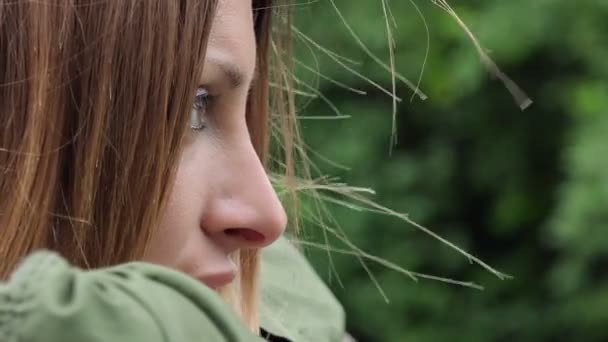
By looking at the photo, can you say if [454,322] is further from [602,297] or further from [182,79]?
[182,79]

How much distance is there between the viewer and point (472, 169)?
234 cm

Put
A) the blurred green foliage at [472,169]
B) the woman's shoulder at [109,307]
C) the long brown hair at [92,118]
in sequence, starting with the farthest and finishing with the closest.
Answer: the blurred green foliage at [472,169]
the long brown hair at [92,118]
the woman's shoulder at [109,307]

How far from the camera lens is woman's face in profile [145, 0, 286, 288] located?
0.80 m

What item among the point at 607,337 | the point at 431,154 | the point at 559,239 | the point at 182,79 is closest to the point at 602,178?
the point at 559,239

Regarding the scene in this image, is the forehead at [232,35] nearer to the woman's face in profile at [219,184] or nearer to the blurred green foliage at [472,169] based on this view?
the woman's face in profile at [219,184]

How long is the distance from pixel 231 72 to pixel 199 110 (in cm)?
3

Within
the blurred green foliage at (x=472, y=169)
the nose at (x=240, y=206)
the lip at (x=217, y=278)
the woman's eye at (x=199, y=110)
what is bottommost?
the blurred green foliage at (x=472, y=169)

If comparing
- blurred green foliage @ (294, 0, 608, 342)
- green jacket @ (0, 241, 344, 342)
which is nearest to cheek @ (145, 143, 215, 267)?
green jacket @ (0, 241, 344, 342)

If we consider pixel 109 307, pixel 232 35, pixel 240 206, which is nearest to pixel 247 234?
pixel 240 206

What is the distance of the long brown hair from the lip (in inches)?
1.9

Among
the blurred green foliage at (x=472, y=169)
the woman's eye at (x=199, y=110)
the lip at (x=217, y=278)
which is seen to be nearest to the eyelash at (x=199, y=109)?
the woman's eye at (x=199, y=110)

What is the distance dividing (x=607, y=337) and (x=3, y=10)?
1585mm

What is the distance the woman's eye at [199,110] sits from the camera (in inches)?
32.4

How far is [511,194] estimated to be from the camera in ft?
7.54
